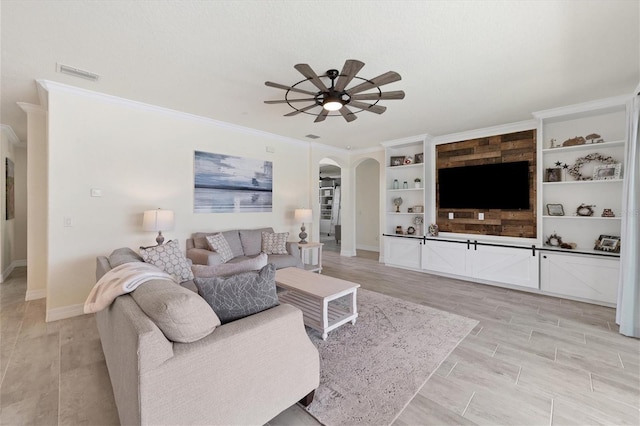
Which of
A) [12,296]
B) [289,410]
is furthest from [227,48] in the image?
[12,296]

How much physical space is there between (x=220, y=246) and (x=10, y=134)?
172 inches

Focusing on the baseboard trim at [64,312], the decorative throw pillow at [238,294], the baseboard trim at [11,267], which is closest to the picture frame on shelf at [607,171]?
the decorative throw pillow at [238,294]

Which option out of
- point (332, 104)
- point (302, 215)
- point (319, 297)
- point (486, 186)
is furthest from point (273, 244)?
point (486, 186)

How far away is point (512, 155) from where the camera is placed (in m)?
4.80

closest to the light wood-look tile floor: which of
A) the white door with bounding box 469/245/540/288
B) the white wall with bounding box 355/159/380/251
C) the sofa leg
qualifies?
the sofa leg

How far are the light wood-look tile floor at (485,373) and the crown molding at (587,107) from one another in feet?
8.68

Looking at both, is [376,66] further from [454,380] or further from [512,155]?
[512,155]

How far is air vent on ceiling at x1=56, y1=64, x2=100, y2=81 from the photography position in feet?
9.15

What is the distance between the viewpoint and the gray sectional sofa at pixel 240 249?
3909 mm

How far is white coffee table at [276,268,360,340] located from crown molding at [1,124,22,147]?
5.16 m

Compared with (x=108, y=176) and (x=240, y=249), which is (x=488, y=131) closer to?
(x=240, y=249)

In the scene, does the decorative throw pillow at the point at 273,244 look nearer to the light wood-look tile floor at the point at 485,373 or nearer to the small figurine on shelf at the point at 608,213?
the light wood-look tile floor at the point at 485,373

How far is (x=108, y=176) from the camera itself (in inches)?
141

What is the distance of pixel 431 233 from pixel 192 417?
5.21 metres
